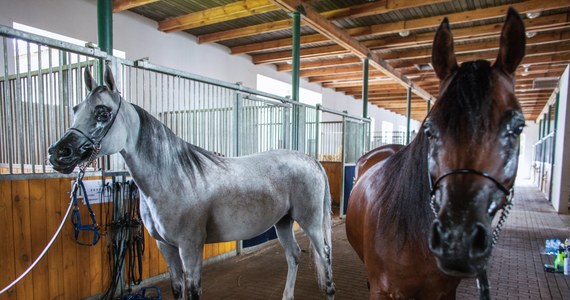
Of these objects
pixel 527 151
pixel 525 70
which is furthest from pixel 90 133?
pixel 527 151

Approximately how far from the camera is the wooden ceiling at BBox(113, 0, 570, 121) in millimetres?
4438

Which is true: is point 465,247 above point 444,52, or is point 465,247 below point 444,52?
below

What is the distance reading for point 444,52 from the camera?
0.88 m

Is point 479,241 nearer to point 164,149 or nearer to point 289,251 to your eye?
point 164,149

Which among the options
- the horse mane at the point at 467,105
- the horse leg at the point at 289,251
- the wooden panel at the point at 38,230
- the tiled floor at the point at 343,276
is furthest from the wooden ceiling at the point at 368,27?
the horse mane at the point at 467,105

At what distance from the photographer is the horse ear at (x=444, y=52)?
878 millimetres

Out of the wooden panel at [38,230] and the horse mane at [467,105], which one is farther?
the wooden panel at [38,230]

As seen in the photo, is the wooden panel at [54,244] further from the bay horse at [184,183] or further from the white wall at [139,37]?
the white wall at [139,37]

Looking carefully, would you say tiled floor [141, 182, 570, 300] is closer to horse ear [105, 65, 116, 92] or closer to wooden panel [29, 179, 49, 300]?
wooden panel [29, 179, 49, 300]

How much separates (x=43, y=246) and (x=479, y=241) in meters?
2.43

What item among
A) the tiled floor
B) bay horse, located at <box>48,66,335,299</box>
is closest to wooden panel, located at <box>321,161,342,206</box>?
the tiled floor

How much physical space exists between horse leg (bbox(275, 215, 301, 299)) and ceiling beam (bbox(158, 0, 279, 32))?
3113mm

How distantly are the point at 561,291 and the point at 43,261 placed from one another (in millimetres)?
3974

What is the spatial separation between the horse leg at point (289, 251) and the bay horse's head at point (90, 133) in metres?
1.40
